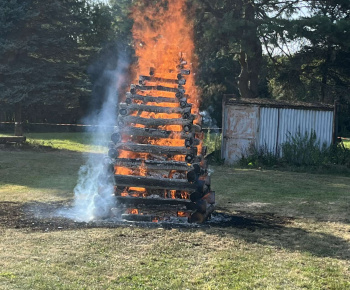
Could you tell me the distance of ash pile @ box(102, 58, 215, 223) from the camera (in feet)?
27.1

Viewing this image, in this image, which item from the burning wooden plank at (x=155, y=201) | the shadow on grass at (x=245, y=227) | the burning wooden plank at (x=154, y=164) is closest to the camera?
the shadow on grass at (x=245, y=227)

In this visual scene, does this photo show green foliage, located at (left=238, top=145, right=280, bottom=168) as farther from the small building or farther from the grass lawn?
the grass lawn

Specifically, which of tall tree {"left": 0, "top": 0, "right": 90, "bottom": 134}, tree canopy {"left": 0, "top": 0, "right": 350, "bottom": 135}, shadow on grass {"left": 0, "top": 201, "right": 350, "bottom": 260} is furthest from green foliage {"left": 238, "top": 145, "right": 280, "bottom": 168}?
tall tree {"left": 0, "top": 0, "right": 90, "bottom": 134}

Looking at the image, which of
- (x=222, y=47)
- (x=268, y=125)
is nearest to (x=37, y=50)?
(x=222, y=47)

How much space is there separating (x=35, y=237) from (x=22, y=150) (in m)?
15.8

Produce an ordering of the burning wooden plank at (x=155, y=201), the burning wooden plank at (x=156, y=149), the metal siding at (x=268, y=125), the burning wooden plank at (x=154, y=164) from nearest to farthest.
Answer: the burning wooden plank at (x=155, y=201)
the burning wooden plank at (x=154, y=164)
the burning wooden plank at (x=156, y=149)
the metal siding at (x=268, y=125)

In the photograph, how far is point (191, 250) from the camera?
644 centimetres

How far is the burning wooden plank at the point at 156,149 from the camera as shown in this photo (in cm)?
855

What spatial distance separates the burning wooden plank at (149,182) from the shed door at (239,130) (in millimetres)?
10408

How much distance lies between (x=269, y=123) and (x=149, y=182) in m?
10.9

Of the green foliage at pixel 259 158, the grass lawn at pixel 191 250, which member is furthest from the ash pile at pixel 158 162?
the green foliage at pixel 259 158

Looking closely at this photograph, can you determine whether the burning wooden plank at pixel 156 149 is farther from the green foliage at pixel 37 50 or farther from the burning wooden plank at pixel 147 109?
the green foliage at pixel 37 50

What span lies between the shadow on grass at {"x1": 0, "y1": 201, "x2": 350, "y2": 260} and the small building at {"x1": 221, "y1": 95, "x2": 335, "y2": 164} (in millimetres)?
9305

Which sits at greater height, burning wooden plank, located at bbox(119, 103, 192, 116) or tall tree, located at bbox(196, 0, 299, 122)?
tall tree, located at bbox(196, 0, 299, 122)
